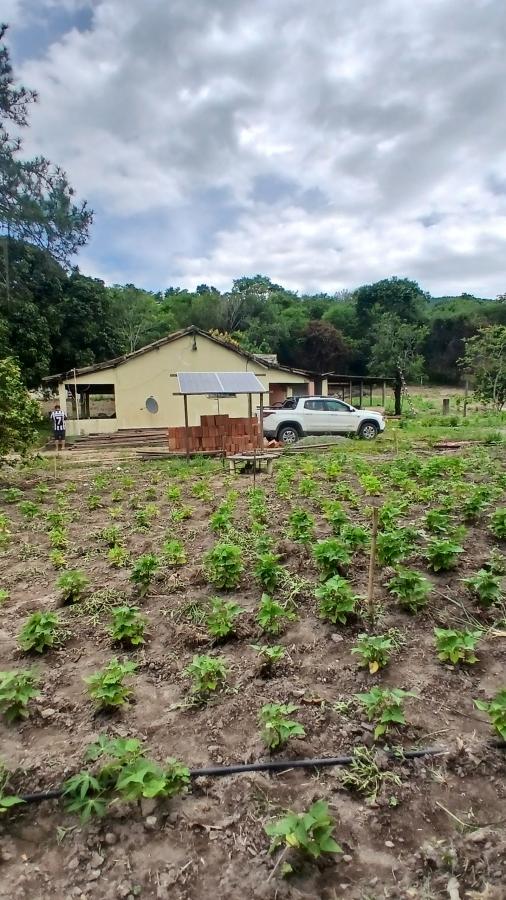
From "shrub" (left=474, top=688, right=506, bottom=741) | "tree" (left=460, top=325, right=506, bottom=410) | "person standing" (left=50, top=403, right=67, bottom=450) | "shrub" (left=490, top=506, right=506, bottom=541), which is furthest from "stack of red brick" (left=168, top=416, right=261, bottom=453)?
"tree" (left=460, top=325, right=506, bottom=410)

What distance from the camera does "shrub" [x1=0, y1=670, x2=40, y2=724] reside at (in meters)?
2.72

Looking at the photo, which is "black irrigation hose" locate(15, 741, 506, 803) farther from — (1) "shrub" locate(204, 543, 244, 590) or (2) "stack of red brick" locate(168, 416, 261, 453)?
(2) "stack of red brick" locate(168, 416, 261, 453)

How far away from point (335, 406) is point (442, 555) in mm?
14009

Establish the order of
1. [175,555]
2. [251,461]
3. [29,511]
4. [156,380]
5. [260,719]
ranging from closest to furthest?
[260,719] → [175,555] → [29,511] → [251,461] → [156,380]

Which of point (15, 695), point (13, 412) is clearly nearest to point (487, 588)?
point (15, 695)

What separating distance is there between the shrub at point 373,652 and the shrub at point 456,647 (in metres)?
0.32

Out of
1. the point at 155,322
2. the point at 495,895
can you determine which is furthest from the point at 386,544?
the point at 155,322

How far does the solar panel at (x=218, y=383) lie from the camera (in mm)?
14414

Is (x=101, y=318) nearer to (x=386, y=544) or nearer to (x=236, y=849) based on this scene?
(x=386, y=544)

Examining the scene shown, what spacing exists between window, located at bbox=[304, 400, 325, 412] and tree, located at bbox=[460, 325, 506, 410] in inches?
409

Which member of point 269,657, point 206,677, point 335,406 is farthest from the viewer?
point 335,406

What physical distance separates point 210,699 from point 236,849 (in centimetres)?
94

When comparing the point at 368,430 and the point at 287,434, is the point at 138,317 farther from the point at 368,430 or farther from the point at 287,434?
the point at 368,430

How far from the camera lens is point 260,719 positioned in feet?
8.73
